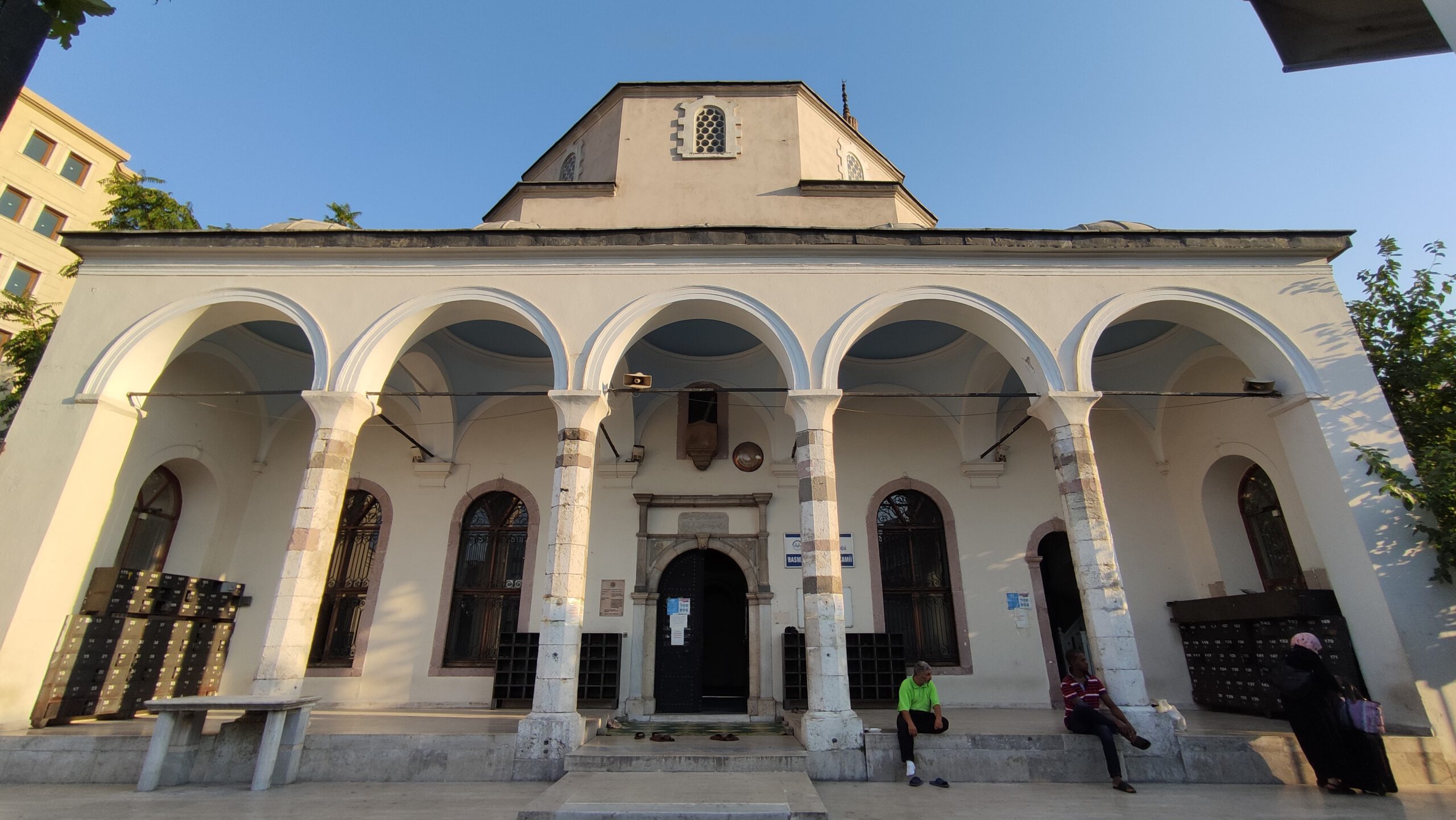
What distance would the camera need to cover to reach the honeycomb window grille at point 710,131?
11.0 metres

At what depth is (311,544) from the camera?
668cm

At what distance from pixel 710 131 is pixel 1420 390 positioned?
379 inches

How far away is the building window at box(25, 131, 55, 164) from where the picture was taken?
62.3 feet

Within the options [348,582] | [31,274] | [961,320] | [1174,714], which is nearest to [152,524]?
[348,582]

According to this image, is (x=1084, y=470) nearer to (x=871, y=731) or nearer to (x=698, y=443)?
(x=871, y=731)

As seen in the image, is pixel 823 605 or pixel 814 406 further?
pixel 814 406

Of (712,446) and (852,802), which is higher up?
(712,446)

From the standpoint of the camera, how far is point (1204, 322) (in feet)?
26.0

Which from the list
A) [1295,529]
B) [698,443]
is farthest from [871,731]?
[1295,529]

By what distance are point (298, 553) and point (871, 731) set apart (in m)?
5.59

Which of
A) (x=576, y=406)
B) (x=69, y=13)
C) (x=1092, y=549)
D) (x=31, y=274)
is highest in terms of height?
(x=31, y=274)

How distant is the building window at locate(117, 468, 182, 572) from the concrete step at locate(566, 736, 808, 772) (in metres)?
6.96

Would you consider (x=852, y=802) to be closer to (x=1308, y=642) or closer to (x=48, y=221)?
(x=1308, y=642)

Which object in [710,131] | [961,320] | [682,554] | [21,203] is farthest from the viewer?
[21,203]
